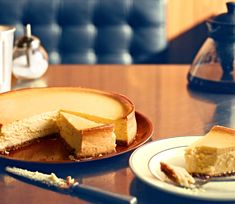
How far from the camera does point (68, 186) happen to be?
0.88 meters

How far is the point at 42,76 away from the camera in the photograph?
5.18 ft

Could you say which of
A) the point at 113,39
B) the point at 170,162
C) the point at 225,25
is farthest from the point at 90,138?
the point at 113,39

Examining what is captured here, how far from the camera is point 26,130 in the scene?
1.11 m

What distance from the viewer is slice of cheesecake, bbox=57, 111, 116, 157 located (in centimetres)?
101

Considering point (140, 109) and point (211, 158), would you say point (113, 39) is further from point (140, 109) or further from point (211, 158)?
point (211, 158)

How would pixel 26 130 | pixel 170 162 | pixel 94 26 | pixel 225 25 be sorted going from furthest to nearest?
pixel 94 26 < pixel 225 25 < pixel 26 130 < pixel 170 162

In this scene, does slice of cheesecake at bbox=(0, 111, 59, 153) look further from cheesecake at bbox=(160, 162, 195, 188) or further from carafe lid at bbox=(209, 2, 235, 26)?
carafe lid at bbox=(209, 2, 235, 26)

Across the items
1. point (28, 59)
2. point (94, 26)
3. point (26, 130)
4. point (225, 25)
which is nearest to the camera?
point (26, 130)

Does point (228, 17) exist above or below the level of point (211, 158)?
above

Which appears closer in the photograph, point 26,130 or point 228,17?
point 26,130

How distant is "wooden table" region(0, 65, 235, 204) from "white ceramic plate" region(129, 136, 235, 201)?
23mm

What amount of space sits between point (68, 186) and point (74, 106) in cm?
31

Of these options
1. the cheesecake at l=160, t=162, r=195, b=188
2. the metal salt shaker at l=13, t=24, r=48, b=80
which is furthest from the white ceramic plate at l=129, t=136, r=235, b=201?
the metal salt shaker at l=13, t=24, r=48, b=80

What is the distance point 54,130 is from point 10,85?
1.10ft
